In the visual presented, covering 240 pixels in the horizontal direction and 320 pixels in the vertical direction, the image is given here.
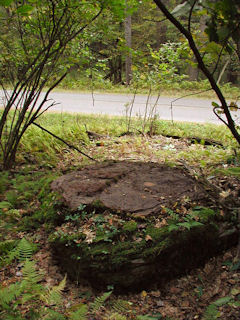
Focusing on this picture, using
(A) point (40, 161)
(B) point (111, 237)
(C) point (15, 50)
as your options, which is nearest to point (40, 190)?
(A) point (40, 161)

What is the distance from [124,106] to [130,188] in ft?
22.6

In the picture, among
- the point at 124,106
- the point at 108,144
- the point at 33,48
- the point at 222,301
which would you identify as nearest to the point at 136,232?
the point at 222,301

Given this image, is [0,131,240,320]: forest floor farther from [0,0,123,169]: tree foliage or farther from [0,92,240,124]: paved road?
[0,92,240,124]: paved road

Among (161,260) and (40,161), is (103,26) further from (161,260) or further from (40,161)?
(161,260)

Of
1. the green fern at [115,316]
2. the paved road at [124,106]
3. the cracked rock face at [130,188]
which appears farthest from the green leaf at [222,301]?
the paved road at [124,106]

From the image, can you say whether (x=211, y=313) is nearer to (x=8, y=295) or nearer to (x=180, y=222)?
(x=180, y=222)

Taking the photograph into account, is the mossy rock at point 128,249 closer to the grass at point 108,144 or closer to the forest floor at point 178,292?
the forest floor at point 178,292

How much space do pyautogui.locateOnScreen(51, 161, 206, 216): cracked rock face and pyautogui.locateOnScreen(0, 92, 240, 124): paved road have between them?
16.6 ft

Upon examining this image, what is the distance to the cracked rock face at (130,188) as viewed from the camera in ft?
9.55

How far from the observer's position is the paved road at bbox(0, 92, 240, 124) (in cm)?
883

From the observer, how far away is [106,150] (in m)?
5.27

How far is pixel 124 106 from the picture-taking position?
31.8 feet

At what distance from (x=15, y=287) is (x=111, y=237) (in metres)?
0.94

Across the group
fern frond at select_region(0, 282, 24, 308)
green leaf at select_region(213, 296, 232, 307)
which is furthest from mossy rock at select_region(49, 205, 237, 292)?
fern frond at select_region(0, 282, 24, 308)
